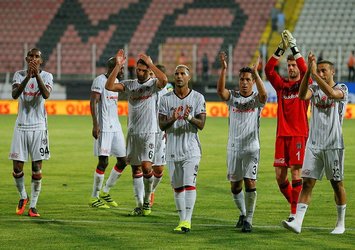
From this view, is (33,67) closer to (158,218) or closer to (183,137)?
(183,137)

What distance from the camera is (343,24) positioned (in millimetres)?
46562

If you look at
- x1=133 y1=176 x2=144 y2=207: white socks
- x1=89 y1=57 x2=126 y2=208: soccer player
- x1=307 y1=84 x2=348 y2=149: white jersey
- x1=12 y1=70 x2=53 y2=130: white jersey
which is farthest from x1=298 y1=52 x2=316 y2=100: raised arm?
x1=89 y1=57 x2=126 y2=208: soccer player

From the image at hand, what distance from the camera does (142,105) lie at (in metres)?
13.5

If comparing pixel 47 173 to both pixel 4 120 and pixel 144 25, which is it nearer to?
pixel 4 120

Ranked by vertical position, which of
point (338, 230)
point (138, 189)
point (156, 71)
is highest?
point (156, 71)

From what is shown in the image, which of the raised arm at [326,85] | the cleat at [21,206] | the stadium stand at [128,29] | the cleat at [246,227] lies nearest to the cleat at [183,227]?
the cleat at [246,227]

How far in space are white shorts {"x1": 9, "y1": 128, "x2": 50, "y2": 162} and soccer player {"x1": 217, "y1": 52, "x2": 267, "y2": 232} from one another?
9.44ft

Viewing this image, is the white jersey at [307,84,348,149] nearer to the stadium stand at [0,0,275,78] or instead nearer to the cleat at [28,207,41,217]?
the cleat at [28,207,41,217]

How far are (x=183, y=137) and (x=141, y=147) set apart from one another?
161 cm

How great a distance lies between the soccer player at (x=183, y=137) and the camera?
11.8m

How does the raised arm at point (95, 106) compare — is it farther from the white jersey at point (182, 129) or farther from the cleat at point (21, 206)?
the white jersey at point (182, 129)

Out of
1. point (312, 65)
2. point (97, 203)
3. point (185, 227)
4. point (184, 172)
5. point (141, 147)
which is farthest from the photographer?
point (97, 203)

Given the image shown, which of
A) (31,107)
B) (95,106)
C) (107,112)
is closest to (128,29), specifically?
(107,112)

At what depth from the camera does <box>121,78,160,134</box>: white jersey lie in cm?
1334
